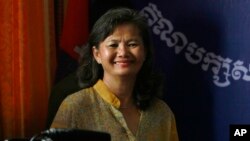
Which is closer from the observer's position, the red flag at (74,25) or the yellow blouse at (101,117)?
the yellow blouse at (101,117)

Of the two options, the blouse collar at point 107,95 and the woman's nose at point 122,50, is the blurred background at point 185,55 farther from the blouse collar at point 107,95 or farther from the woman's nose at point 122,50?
the woman's nose at point 122,50

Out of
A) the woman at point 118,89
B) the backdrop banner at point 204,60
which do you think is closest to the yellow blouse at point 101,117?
the woman at point 118,89

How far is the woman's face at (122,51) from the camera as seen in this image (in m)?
→ 1.28

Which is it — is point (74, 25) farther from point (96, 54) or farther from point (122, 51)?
point (122, 51)

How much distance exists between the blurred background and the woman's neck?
17cm

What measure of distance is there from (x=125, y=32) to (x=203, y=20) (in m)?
0.45

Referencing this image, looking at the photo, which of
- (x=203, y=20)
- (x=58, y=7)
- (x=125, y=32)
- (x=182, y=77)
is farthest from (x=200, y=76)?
(x=58, y=7)

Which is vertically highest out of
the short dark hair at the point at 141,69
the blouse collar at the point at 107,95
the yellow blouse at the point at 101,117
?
the short dark hair at the point at 141,69

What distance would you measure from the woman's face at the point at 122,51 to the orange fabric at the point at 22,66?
26cm

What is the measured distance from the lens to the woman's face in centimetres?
128

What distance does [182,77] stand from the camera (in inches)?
66.3

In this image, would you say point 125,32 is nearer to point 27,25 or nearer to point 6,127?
point 27,25

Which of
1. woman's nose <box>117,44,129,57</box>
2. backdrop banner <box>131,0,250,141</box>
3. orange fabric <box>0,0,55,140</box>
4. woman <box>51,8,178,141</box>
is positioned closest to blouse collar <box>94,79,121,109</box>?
woman <box>51,8,178,141</box>

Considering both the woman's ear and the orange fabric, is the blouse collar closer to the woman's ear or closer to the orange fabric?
the woman's ear
